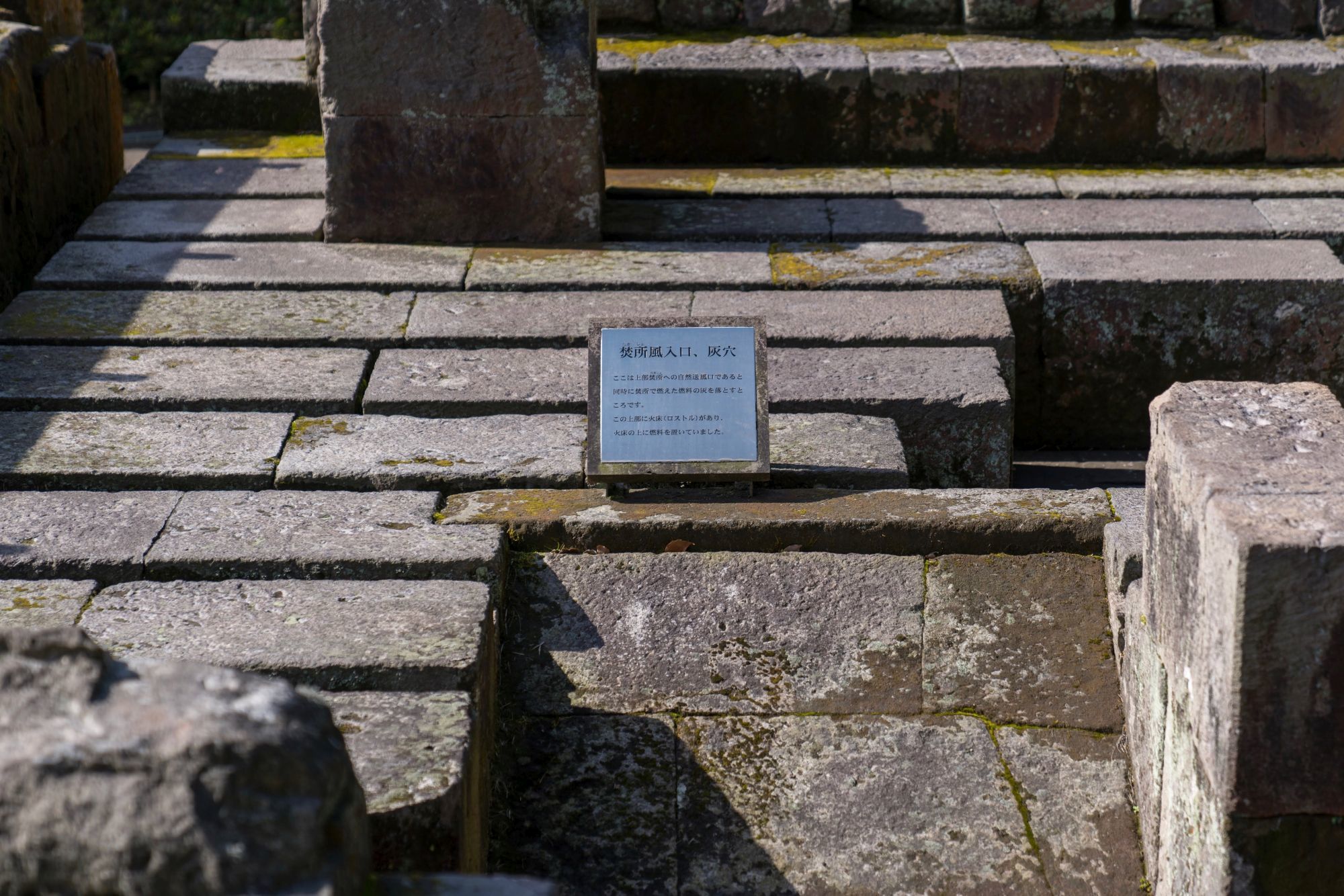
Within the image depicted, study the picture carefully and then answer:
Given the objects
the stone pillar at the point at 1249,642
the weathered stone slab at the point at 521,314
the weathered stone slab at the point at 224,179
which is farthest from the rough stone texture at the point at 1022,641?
the weathered stone slab at the point at 224,179

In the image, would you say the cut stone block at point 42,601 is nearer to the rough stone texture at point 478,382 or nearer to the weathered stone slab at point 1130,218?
the rough stone texture at point 478,382

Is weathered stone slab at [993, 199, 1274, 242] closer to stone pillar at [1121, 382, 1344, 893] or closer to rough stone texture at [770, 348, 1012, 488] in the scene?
rough stone texture at [770, 348, 1012, 488]

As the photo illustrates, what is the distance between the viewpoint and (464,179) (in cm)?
529

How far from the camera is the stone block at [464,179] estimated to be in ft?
17.0

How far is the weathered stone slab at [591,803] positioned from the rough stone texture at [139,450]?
113cm

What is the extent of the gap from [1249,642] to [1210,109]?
15.8 ft

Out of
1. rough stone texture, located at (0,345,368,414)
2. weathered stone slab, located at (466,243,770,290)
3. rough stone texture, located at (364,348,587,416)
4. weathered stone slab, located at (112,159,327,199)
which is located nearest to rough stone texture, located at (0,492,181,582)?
rough stone texture, located at (0,345,368,414)

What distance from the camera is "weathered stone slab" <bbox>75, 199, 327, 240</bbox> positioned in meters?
5.39

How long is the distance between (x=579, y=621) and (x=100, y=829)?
1656 mm

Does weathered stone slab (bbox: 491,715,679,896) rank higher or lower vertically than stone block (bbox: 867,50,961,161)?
lower

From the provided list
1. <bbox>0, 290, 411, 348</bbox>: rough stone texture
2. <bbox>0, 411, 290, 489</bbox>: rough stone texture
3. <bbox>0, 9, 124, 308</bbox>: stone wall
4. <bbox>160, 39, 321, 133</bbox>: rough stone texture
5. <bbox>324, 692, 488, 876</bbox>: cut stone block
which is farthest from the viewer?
<bbox>160, 39, 321, 133</bbox>: rough stone texture

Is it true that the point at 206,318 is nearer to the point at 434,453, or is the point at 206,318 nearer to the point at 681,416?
the point at 434,453

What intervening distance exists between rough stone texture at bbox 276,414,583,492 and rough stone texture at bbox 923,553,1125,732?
3.26ft

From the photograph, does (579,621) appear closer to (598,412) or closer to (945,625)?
(598,412)
